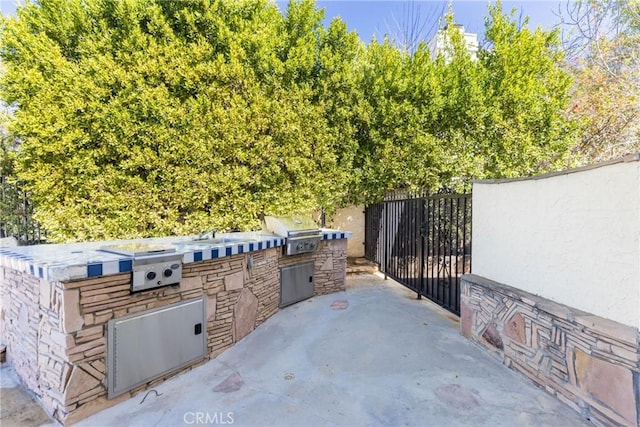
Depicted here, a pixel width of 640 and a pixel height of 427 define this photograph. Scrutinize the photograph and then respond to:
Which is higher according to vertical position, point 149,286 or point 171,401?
point 149,286

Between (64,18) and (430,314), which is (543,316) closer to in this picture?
(430,314)

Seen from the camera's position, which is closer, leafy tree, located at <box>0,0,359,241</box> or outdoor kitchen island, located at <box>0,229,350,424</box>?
outdoor kitchen island, located at <box>0,229,350,424</box>

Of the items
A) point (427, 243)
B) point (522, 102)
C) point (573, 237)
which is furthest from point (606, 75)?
point (573, 237)

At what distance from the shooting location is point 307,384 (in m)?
2.88

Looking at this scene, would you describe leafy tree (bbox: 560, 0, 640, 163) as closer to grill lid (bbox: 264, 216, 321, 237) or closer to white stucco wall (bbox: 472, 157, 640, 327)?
white stucco wall (bbox: 472, 157, 640, 327)

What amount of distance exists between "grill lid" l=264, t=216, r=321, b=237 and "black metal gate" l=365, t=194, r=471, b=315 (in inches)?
74.1

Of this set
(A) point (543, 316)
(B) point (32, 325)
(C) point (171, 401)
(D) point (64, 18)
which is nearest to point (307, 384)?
(C) point (171, 401)

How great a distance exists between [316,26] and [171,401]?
28.4 feet

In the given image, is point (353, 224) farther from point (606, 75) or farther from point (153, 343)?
point (606, 75)

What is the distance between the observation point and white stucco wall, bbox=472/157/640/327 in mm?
2061

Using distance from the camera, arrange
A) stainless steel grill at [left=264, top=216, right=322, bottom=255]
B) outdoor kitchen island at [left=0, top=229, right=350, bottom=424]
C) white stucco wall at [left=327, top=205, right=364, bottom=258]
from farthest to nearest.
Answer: white stucco wall at [left=327, top=205, right=364, bottom=258] < stainless steel grill at [left=264, top=216, right=322, bottom=255] < outdoor kitchen island at [left=0, top=229, right=350, bottom=424]

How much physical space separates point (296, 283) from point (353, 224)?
450 cm

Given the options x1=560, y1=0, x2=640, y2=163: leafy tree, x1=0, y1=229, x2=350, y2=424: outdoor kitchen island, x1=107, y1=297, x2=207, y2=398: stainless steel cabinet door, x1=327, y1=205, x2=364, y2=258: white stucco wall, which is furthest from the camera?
x1=327, y1=205, x2=364, y2=258: white stucco wall

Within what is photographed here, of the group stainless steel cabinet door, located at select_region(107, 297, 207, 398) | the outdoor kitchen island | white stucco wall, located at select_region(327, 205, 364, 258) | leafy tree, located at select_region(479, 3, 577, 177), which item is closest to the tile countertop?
the outdoor kitchen island
